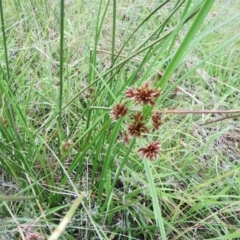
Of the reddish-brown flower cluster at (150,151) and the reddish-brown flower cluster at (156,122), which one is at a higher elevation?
the reddish-brown flower cluster at (156,122)

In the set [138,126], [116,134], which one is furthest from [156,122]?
[116,134]

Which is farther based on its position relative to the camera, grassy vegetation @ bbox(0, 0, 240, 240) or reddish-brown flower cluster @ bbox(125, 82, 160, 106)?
grassy vegetation @ bbox(0, 0, 240, 240)

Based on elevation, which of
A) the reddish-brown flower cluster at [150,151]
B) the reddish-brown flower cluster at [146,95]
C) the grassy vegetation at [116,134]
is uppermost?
the reddish-brown flower cluster at [146,95]

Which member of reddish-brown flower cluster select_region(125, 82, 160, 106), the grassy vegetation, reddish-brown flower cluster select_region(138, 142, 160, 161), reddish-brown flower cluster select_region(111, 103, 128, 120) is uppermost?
reddish-brown flower cluster select_region(125, 82, 160, 106)

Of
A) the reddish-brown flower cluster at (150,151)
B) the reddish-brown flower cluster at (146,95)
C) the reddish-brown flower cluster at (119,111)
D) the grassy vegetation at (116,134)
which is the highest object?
the reddish-brown flower cluster at (146,95)

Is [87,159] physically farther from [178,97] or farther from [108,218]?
[178,97]

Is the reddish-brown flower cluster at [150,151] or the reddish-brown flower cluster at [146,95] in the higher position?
the reddish-brown flower cluster at [146,95]

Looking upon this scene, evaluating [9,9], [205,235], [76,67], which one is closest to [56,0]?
[9,9]

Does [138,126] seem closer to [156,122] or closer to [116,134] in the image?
[156,122]

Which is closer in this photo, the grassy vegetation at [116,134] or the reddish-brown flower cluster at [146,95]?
the reddish-brown flower cluster at [146,95]
